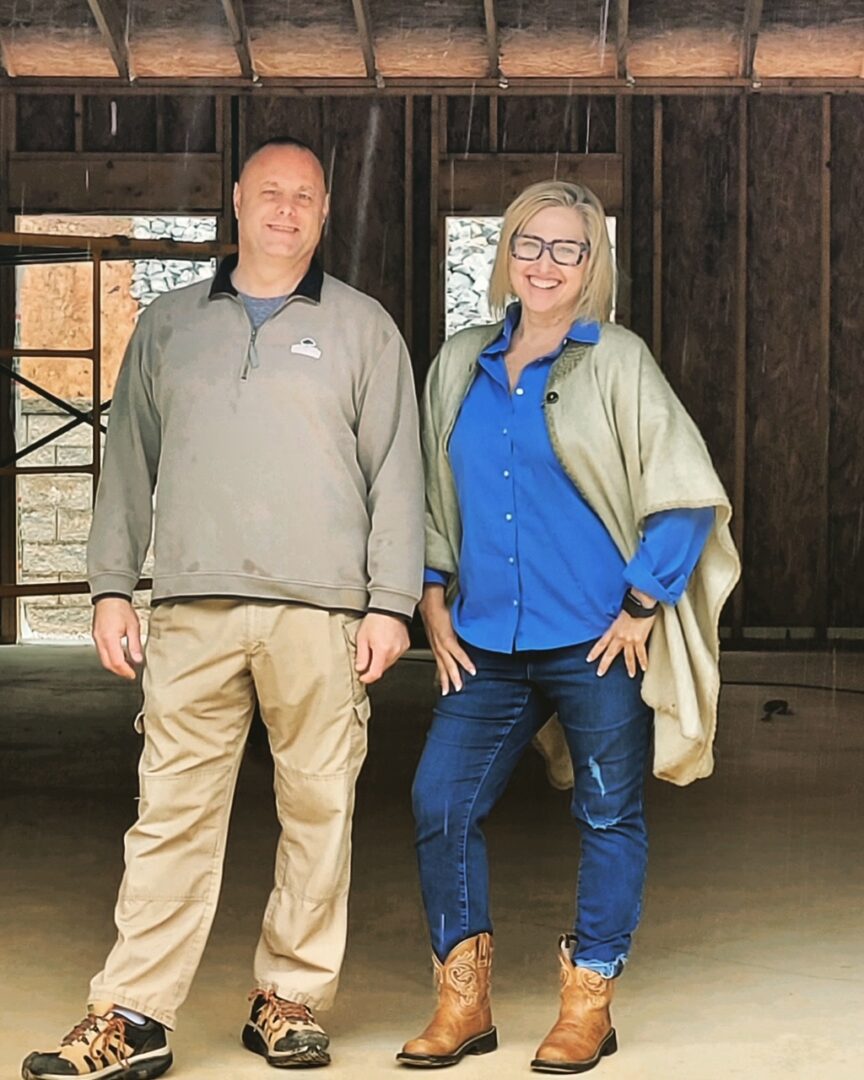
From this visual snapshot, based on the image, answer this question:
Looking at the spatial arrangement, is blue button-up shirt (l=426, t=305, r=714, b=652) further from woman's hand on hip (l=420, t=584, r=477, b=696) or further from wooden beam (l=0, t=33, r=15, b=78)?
wooden beam (l=0, t=33, r=15, b=78)

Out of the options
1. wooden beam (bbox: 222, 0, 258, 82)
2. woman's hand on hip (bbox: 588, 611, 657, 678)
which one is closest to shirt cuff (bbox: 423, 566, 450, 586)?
woman's hand on hip (bbox: 588, 611, 657, 678)

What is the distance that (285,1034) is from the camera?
3.11 m

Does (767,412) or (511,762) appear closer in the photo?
(511,762)

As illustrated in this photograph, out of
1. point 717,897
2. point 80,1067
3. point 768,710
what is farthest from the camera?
point 768,710

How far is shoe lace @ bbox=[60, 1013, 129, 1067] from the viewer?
300 cm

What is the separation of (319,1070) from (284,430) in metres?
1.10

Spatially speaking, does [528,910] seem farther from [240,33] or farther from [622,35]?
[240,33]

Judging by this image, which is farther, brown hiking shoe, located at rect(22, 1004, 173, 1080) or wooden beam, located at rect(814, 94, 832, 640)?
wooden beam, located at rect(814, 94, 832, 640)

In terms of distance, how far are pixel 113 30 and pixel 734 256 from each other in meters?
3.66

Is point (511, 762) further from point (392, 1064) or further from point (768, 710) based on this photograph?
point (768, 710)

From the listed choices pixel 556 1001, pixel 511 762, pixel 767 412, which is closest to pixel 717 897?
pixel 556 1001

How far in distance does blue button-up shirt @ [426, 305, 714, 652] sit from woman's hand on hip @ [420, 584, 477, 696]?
0.03 m

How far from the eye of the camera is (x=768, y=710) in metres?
7.73

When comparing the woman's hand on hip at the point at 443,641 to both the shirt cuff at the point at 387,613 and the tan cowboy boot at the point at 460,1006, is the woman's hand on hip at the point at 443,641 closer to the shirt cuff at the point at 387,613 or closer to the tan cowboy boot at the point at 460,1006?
the shirt cuff at the point at 387,613
